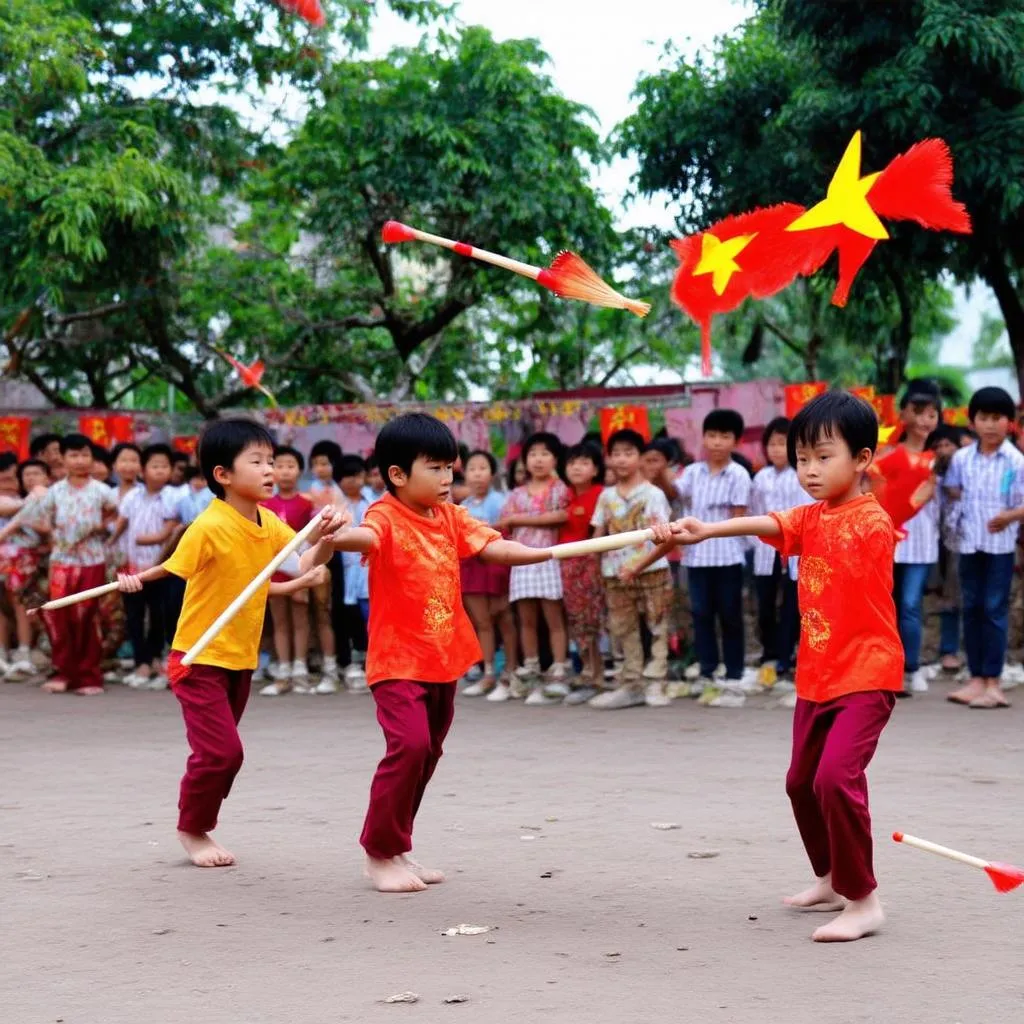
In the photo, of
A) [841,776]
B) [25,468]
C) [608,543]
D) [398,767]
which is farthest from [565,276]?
[25,468]

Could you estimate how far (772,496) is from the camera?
29.9 ft

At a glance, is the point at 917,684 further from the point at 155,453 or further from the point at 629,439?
the point at 155,453

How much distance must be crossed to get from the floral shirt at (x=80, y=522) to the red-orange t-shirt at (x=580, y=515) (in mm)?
3137

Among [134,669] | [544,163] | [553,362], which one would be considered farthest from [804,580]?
[553,362]

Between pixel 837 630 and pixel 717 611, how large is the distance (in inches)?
189

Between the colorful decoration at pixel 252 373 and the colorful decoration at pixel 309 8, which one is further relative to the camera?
the colorful decoration at pixel 309 8

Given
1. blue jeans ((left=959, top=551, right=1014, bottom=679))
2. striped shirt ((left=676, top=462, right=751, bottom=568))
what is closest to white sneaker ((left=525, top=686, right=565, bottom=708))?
striped shirt ((left=676, top=462, right=751, bottom=568))

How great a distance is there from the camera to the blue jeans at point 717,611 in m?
8.95

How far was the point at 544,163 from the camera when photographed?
46.1 feet

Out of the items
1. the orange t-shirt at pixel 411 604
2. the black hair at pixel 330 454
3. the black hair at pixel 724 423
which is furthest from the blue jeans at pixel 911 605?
the orange t-shirt at pixel 411 604

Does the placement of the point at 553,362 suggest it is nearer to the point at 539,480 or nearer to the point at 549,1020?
the point at 539,480

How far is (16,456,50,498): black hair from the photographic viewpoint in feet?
35.3

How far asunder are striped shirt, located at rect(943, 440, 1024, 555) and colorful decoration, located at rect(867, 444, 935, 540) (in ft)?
0.75

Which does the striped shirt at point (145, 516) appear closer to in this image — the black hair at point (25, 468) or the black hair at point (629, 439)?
the black hair at point (25, 468)
